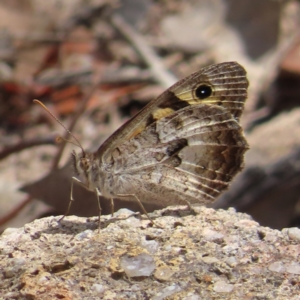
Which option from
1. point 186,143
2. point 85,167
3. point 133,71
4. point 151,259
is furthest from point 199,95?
point 133,71

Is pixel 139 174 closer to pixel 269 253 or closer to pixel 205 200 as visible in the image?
pixel 205 200

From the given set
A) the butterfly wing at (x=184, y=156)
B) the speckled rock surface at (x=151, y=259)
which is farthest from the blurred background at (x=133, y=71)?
the speckled rock surface at (x=151, y=259)

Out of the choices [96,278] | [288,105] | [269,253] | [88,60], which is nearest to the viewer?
[96,278]

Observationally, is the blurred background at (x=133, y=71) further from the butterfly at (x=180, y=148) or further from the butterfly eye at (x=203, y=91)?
the butterfly eye at (x=203, y=91)

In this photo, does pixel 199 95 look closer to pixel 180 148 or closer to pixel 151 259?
pixel 180 148

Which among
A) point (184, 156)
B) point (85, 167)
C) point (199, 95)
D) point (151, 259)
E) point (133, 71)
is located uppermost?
point (133, 71)

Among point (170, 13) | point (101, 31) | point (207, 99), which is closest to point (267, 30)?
point (170, 13)
